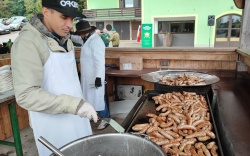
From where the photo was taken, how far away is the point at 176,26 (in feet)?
53.0

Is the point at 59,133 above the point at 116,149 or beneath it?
beneath

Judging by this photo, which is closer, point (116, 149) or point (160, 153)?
point (160, 153)

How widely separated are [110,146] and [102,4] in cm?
2226

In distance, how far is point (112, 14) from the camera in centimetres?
2125

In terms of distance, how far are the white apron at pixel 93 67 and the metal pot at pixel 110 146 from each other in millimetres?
2799

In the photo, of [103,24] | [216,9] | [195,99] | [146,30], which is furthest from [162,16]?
[195,99]

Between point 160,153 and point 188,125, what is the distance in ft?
2.70

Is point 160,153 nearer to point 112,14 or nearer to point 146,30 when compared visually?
point 146,30

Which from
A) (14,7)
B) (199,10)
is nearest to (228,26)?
(199,10)

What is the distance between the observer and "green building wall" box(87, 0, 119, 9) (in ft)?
70.4

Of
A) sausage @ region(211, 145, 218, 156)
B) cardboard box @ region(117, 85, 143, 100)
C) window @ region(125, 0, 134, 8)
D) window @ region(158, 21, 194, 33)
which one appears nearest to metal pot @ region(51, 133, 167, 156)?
sausage @ region(211, 145, 218, 156)

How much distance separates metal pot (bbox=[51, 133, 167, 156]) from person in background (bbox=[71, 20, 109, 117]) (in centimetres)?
277

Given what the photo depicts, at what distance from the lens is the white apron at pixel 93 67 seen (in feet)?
13.1

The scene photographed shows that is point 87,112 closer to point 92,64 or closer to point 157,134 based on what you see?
point 157,134
